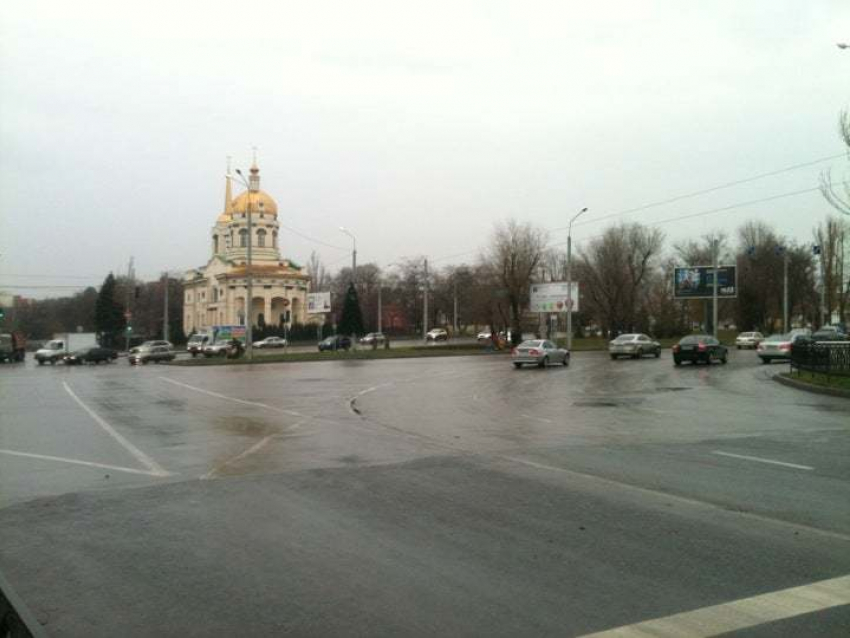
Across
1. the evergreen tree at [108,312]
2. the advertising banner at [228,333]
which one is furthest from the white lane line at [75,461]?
the evergreen tree at [108,312]

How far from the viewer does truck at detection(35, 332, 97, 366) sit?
197 ft

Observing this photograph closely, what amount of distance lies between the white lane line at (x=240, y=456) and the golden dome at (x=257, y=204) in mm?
92187

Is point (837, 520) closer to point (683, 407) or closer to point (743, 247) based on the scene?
point (683, 407)

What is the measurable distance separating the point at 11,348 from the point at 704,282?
57.2 m

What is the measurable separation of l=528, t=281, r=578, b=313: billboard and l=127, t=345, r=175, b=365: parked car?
30954 mm

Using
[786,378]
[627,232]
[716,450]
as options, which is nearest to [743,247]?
[627,232]

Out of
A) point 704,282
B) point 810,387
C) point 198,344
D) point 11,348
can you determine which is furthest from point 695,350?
point 11,348

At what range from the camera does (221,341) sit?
73.1 metres

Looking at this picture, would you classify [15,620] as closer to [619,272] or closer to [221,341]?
[221,341]

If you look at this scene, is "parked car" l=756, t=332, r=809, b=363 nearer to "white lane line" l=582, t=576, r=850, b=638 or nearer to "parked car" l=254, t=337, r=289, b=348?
"white lane line" l=582, t=576, r=850, b=638

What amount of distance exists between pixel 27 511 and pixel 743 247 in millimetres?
98814

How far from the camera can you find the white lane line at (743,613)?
184 inches

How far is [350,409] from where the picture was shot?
19.6 metres

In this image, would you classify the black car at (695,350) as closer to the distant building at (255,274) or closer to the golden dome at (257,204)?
the distant building at (255,274)
